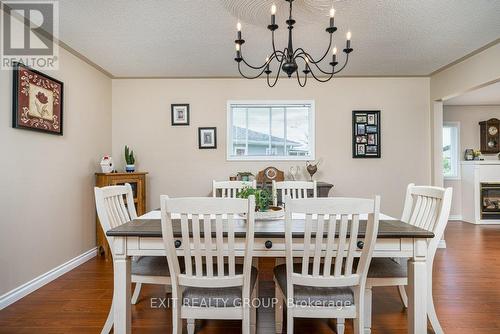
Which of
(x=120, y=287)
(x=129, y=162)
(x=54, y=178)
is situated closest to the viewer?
(x=120, y=287)

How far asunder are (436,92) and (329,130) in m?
1.52

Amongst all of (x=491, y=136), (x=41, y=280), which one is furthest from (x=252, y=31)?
(x=491, y=136)

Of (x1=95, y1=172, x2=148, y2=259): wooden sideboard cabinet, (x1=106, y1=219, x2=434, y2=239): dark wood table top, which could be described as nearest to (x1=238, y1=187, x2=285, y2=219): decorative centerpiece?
(x1=106, y1=219, x2=434, y2=239): dark wood table top

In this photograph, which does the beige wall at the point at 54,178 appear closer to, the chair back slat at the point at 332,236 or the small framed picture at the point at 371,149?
the chair back slat at the point at 332,236

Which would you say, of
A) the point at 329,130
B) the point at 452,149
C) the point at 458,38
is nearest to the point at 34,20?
the point at 329,130

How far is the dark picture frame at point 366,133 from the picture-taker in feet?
13.5

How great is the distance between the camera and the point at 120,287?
1.61 meters

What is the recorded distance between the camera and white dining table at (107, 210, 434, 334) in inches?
61.0

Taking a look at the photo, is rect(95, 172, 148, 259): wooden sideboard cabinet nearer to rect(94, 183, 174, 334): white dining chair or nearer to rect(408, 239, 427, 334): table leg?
rect(94, 183, 174, 334): white dining chair

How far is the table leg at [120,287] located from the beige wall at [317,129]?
2538 millimetres

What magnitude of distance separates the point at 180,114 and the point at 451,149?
5.42m

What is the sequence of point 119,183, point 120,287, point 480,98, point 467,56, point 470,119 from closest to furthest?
1. point 120,287
2. point 467,56
3. point 119,183
4. point 480,98
5. point 470,119

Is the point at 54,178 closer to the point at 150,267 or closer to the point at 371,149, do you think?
the point at 150,267

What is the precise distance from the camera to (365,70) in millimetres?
3820
